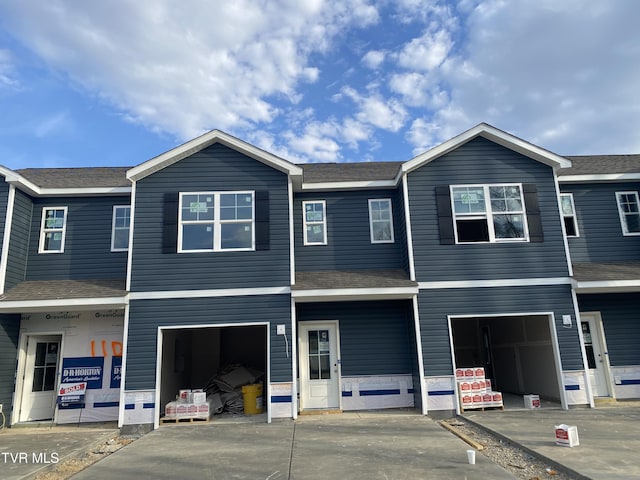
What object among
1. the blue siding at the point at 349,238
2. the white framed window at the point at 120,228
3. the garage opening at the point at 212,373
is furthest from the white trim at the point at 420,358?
the white framed window at the point at 120,228

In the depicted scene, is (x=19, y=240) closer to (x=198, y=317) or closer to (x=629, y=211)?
(x=198, y=317)

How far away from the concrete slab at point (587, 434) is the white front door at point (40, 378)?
9526 mm

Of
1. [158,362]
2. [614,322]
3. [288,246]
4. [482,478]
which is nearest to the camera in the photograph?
[482,478]

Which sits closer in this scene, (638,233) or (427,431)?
(427,431)

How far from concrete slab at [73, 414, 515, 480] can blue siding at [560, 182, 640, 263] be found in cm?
633

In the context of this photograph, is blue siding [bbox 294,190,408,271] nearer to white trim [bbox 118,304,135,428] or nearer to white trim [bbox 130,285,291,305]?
white trim [bbox 130,285,291,305]

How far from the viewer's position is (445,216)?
10.1m

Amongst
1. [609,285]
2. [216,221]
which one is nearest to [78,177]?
[216,221]

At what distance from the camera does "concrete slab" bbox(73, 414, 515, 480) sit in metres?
5.55

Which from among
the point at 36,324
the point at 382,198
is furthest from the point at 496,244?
the point at 36,324

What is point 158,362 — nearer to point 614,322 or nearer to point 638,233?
point 614,322

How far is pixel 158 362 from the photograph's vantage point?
9133 millimetres

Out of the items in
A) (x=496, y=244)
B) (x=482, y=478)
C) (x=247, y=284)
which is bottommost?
(x=482, y=478)

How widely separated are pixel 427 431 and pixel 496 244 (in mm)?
4597
